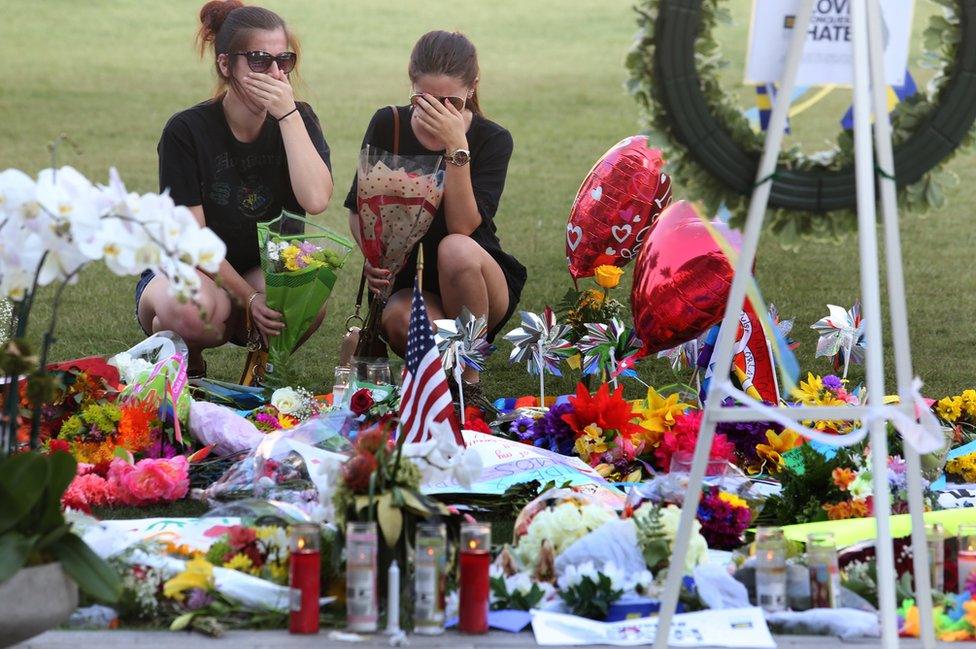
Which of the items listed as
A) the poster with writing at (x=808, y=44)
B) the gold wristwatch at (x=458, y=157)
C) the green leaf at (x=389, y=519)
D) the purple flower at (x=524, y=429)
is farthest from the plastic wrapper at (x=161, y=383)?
the poster with writing at (x=808, y=44)

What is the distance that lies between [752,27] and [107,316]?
4279mm

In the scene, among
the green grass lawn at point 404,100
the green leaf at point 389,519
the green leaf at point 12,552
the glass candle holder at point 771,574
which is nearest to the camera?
the green leaf at point 12,552

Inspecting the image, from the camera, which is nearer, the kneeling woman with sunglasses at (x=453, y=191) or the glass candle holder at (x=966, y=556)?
the glass candle holder at (x=966, y=556)

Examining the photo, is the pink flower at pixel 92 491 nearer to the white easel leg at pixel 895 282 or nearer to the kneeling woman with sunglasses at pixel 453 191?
the kneeling woman with sunglasses at pixel 453 191

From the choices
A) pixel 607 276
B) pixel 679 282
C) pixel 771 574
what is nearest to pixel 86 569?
pixel 771 574

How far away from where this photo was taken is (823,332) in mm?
4285

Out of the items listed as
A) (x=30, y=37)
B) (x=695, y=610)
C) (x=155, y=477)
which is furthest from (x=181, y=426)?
(x=30, y=37)

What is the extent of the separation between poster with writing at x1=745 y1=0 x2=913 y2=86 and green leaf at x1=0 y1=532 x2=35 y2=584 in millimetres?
1441

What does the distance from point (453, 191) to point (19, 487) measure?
230 cm

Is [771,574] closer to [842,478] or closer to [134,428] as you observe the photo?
[842,478]

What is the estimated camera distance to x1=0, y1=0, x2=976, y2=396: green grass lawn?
19.7 feet

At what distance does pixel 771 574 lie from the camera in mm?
2686

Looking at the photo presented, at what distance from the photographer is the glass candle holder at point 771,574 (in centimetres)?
269

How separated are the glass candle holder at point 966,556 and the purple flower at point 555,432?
48.7 inches
